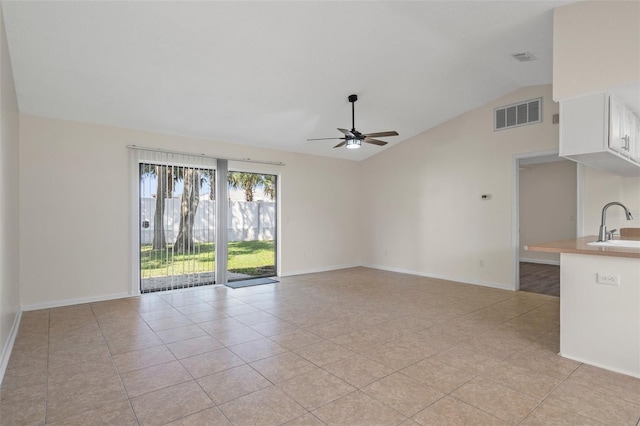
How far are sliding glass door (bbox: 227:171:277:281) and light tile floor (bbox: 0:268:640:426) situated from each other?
94.0 inches

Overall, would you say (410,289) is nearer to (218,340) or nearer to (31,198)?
(218,340)

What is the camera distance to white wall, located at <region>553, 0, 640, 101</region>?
109 inches

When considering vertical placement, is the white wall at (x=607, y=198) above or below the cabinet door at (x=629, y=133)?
below

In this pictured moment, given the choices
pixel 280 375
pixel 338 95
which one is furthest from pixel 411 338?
pixel 338 95

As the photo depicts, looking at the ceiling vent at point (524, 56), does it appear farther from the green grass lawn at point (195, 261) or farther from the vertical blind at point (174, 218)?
the green grass lawn at point (195, 261)

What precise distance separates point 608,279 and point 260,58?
13.2ft

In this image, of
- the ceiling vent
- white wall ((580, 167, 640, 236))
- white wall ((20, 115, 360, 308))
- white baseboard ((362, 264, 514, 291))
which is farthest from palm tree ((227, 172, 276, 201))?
white wall ((580, 167, 640, 236))

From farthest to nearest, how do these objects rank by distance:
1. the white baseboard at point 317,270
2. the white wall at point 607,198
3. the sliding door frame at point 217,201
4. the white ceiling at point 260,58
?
the white baseboard at point 317,270 → the sliding door frame at point 217,201 → the white wall at point 607,198 → the white ceiling at point 260,58

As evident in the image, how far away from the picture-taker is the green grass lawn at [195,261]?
529 cm

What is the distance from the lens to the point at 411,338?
3416mm

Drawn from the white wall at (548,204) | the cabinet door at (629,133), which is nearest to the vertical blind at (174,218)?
the cabinet door at (629,133)

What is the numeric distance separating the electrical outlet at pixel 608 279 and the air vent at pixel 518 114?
334cm

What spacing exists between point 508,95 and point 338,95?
3063 mm

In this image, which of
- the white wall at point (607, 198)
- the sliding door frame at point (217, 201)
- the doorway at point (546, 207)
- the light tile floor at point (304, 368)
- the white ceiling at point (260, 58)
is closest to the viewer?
the light tile floor at point (304, 368)
